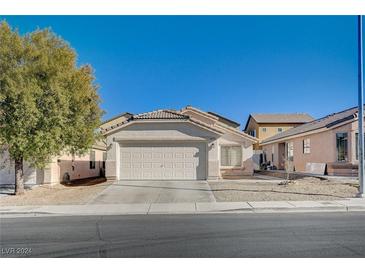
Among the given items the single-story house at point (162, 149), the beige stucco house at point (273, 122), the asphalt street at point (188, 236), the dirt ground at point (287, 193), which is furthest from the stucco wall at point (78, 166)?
the beige stucco house at point (273, 122)

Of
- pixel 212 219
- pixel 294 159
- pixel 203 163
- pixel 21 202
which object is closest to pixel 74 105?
pixel 21 202

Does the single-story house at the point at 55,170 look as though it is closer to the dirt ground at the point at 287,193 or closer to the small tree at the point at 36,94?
the small tree at the point at 36,94

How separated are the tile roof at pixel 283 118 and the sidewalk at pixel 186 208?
4274 centimetres

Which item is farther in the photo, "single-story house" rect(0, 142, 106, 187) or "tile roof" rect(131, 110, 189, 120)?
"tile roof" rect(131, 110, 189, 120)

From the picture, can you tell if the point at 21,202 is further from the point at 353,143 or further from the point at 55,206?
the point at 353,143

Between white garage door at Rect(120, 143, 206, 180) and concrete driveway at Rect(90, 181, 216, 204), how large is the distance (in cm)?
189

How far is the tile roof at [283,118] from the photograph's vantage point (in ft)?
177

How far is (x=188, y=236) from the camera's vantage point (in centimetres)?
763

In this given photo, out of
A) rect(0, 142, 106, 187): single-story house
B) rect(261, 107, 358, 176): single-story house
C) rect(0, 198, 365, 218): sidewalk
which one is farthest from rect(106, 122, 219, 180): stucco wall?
rect(0, 198, 365, 218): sidewalk

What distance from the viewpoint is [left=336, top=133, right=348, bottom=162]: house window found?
22.5 metres

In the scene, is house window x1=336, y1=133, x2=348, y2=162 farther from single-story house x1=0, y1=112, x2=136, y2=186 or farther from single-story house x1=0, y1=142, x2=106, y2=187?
single-story house x1=0, y1=142, x2=106, y2=187

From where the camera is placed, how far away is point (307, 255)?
6.06 metres

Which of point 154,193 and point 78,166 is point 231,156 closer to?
point 154,193
